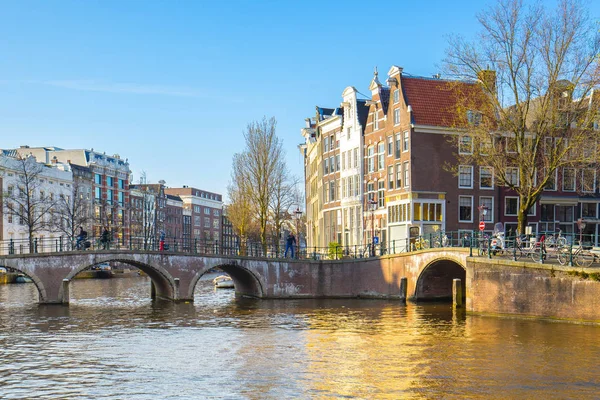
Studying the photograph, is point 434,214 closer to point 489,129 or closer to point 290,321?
point 489,129

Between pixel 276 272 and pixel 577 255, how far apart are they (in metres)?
19.8

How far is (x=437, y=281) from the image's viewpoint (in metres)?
40.3

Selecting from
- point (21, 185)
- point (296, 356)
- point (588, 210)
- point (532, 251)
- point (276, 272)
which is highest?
→ point (21, 185)

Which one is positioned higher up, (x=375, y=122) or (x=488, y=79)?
(x=488, y=79)

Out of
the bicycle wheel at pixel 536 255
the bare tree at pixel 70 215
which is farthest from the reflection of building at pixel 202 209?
the bicycle wheel at pixel 536 255

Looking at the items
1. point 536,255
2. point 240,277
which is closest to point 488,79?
point 536,255

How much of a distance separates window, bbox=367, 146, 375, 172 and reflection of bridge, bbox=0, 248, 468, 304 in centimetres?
919

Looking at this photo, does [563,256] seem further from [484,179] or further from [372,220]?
[372,220]

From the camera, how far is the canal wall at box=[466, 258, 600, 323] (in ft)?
88.5

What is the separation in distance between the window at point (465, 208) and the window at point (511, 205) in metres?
2.46

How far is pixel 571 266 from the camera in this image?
2764 centimetres

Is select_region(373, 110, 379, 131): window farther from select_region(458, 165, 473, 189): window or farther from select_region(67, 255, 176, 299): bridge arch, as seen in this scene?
select_region(67, 255, 176, 299): bridge arch

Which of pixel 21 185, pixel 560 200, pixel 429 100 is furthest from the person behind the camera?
pixel 21 185

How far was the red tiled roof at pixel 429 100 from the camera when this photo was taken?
47.2m
